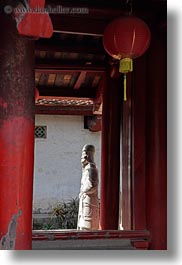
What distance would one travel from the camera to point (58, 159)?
9.21m

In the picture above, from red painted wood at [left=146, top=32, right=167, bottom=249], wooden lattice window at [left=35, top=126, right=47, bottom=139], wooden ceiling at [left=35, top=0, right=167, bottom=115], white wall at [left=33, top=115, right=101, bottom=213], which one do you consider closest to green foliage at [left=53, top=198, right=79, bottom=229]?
white wall at [left=33, top=115, right=101, bottom=213]

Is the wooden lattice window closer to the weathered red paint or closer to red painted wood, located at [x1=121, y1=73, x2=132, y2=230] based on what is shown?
red painted wood, located at [x1=121, y1=73, x2=132, y2=230]

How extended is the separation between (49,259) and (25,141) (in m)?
0.56

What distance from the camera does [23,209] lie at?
196 centimetres

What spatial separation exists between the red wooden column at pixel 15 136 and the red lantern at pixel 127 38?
80 centimetres

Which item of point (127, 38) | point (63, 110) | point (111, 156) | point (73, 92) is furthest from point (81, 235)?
point (63, 110)

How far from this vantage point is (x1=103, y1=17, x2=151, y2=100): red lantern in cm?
265

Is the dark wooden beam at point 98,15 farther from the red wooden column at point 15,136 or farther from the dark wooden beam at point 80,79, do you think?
the dark wooden beam at point 80,79

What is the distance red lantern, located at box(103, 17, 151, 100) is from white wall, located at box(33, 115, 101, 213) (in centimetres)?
636

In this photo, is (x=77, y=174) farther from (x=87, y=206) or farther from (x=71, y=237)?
(x=71, y=237)

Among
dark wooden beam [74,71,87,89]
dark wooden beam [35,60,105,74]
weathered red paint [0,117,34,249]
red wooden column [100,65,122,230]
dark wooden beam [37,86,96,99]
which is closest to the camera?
weathered red paint [0,117,34,249]

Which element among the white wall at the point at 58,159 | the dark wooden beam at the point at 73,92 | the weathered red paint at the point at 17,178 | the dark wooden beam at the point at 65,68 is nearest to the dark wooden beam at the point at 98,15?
the dark wooden beam at the point at 65,68

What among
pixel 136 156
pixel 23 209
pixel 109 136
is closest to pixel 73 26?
pixel 136 156

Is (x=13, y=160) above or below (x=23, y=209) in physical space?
above
